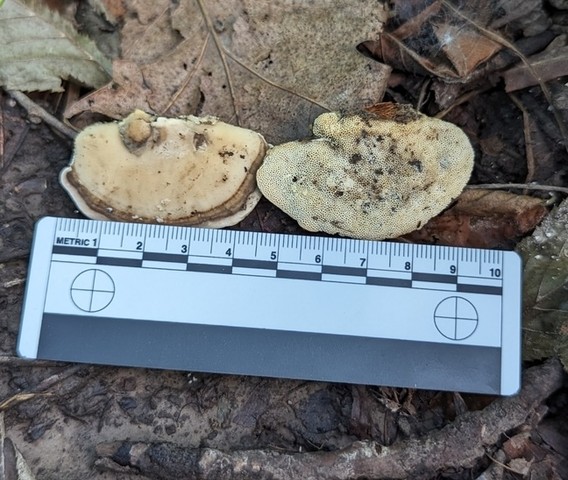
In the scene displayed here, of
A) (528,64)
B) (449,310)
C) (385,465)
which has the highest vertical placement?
(528,64)

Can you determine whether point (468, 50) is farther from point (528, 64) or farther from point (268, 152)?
point (268, 152)

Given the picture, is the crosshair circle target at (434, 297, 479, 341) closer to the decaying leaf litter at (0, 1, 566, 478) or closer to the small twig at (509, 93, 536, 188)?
the decaying leaf litter at (0, 1, 566, 478)

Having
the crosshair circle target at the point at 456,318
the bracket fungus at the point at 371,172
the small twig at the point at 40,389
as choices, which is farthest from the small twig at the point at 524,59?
the small twig at the point at 40,389

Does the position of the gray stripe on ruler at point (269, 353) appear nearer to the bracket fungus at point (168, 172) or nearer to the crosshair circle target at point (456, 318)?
the crosshair circle target at point (456, 318)

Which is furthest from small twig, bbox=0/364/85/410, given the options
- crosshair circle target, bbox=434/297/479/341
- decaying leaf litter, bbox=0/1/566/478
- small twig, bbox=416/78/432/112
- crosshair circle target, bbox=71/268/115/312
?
small twig, bbox=416/78/432/112

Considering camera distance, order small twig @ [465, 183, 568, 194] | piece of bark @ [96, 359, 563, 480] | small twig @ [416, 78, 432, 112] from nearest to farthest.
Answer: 1. piece of bark @ [96, 359, 563, 480]
2. small twig @ [465, 183, 568, 194]
3. small twig @ [416, 78, 432, 112]

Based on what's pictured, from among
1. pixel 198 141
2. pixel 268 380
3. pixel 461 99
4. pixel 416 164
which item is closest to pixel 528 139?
pixel 461 99

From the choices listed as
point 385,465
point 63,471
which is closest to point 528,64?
point 385,465
